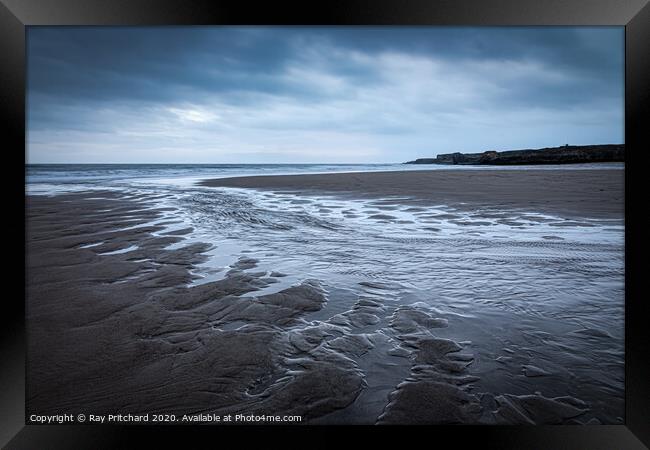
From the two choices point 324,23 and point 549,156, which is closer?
point 324,23

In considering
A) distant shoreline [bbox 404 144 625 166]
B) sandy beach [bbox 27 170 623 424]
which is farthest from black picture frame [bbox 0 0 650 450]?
distant shoreline [bbox 404 144 625 166]

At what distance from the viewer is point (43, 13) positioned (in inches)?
69.1

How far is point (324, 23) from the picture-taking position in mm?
1793

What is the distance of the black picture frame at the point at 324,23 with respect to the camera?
153 centimetres

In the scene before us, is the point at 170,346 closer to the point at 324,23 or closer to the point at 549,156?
the point at 324,23

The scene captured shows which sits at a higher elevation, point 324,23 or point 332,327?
point 324,23

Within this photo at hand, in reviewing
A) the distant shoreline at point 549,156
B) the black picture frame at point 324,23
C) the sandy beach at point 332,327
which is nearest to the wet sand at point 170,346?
the sandy beach at point 332,327

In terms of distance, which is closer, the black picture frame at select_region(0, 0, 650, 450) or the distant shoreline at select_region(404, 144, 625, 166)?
the black picture frame at select_region(0, 0, 650, 450)

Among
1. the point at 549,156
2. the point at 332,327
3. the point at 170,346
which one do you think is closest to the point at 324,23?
the point at 332,327

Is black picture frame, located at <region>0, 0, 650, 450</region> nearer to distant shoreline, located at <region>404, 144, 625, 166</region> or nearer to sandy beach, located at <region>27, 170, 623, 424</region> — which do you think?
sandy beach, located at <region>27, 170, 623, 424</region>

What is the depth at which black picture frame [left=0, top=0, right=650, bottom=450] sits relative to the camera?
153cm
